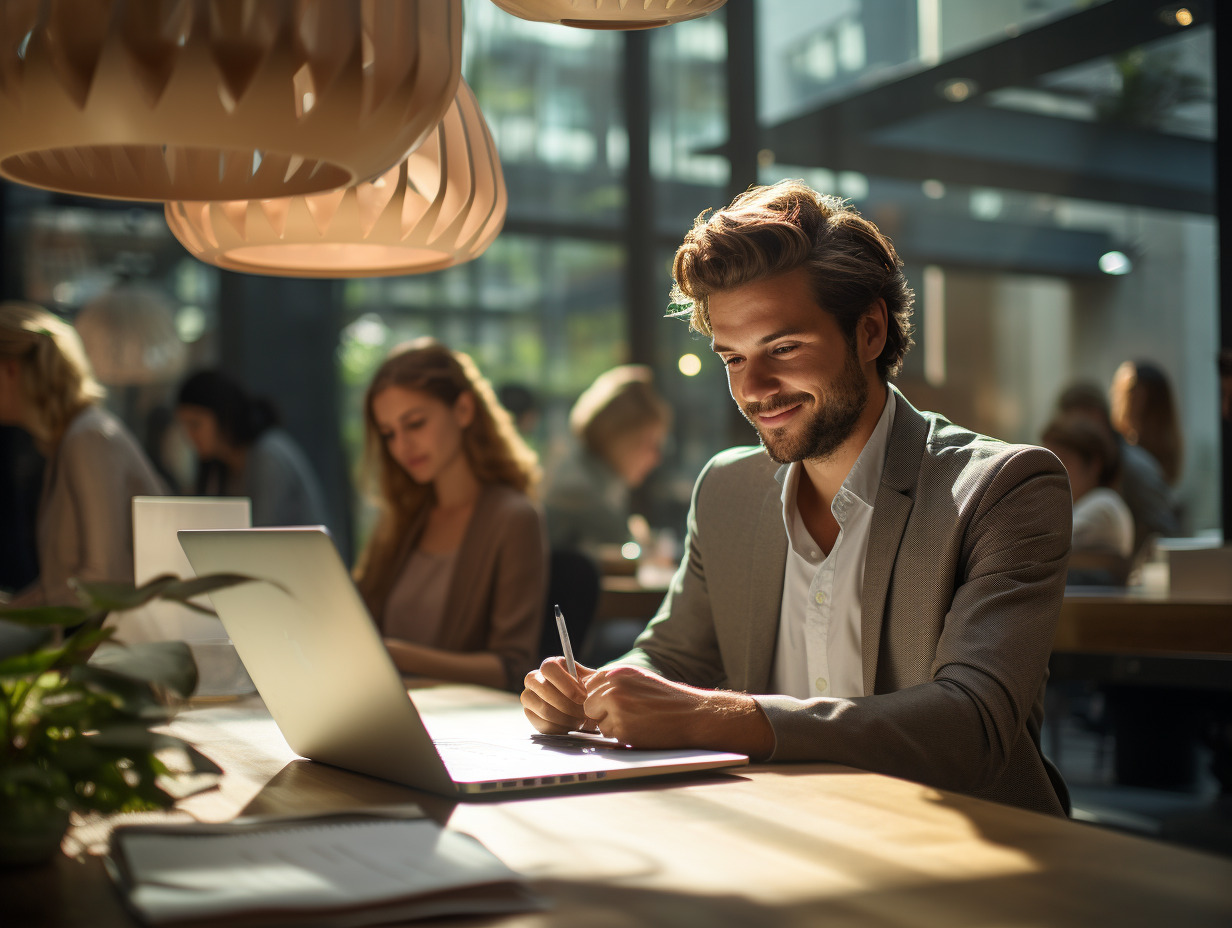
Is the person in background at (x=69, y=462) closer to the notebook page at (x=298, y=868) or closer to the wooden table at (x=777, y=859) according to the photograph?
the wooden table at (x=777, y=859)

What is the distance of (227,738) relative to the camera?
55.4 inches

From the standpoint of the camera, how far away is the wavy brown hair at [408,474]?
8.82ft

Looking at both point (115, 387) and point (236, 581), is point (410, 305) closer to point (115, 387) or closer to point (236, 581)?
point (115, 387)

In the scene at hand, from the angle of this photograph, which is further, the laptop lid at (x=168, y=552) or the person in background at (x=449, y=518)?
the person in background at (x=449, y=518)

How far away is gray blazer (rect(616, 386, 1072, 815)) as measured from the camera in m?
1.25

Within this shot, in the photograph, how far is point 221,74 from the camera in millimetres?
973

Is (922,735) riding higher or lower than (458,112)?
lower

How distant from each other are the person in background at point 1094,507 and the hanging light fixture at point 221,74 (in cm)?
278

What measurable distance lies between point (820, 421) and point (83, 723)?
109 centimetres

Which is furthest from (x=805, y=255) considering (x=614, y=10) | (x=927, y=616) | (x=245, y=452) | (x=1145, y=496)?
(x=245, y=452)

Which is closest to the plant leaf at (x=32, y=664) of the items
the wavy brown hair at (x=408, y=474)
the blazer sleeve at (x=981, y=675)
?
the blazer sleeve at (x=981, y=675)

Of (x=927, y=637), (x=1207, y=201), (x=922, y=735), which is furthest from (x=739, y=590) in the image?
(x=1207, y=201)

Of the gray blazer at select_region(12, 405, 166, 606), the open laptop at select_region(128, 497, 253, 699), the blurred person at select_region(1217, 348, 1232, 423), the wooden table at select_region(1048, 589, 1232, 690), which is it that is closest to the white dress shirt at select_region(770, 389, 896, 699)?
the open laptop at select_region(128, 497, 253, 699)

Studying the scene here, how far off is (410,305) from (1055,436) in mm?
3321
